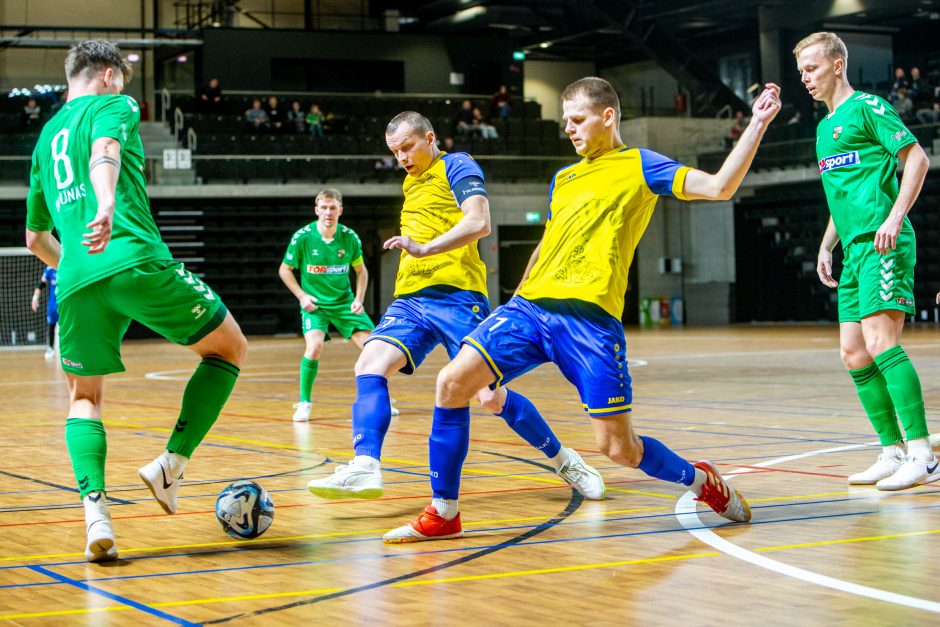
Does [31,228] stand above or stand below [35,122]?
below

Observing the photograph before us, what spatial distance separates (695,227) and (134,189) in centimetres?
3172

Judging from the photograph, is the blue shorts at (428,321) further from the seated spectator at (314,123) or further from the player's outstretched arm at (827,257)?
the seated spectator at (314,123)

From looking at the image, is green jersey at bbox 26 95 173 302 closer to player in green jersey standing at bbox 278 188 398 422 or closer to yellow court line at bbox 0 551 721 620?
yellow court line at bbox 0 551 721 620

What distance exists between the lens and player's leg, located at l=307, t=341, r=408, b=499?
500cm

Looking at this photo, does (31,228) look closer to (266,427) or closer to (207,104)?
(266,427)

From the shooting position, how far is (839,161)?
19.2ft

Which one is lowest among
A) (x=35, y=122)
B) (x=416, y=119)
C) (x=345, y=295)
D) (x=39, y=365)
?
(x=39, y=365)

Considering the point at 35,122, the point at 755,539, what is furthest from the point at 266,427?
the point at 35,122

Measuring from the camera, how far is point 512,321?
465cm

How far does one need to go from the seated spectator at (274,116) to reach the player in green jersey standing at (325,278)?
18.7 m

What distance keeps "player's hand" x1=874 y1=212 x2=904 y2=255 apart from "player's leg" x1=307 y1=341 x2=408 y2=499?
2.26 meters

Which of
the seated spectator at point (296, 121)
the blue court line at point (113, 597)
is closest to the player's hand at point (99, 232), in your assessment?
the blue court line at point (113, 597)

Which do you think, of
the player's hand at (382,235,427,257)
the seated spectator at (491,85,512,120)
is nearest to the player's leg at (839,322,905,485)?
the player's hand at (382,235,427,257)

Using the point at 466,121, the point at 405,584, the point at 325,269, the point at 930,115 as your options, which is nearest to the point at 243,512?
the point at 405,584
